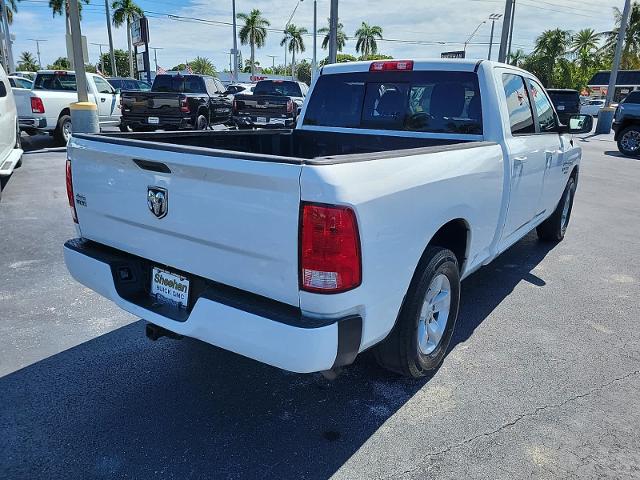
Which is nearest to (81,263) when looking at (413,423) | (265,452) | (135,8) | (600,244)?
(265,452)

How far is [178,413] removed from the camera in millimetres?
2793

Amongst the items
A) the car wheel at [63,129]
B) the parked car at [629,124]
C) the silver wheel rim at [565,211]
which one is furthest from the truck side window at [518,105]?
the parked car at [629,124]

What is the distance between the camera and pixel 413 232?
2533 mm

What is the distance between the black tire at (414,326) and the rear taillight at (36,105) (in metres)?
11.5

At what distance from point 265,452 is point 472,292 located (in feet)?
8.94

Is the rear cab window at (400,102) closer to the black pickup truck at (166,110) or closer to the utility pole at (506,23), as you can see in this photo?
the black pickup truck at (166,110)

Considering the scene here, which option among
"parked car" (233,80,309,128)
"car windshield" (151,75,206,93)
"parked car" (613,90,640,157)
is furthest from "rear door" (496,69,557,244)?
"car windshield" (151,75,206,93)

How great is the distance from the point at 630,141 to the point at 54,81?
16167 millimetres

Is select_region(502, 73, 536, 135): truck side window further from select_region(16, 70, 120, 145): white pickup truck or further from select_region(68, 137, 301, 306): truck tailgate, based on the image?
select_region(16, 70, 120, 145): white pickup truck

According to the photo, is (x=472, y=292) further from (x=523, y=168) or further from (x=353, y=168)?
(x=353, y=168)

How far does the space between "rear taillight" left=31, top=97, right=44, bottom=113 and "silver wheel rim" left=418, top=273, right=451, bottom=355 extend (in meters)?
11.5

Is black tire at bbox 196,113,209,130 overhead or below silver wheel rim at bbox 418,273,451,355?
overhead

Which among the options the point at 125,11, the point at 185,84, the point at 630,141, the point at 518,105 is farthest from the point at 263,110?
the point at 125,11

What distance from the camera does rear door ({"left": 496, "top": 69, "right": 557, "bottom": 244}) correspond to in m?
3.84
